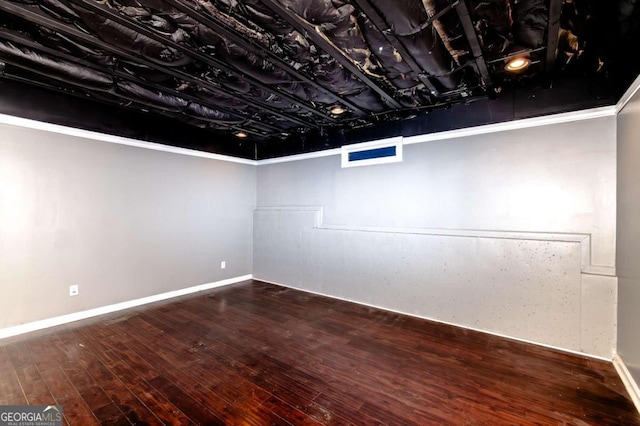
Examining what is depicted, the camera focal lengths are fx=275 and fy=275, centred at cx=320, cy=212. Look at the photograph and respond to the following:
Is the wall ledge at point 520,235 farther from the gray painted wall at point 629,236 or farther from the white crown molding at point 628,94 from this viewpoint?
the white crown molding at point 628,94

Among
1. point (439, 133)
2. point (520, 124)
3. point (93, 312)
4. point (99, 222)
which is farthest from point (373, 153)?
point (93, 312)

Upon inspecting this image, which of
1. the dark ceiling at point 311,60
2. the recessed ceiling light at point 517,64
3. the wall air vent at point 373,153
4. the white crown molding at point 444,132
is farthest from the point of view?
the wall air vent at point 373,153

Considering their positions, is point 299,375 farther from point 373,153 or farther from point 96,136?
point 96,136

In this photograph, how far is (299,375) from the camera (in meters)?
2.32

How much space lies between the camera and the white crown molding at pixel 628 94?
2127 mm

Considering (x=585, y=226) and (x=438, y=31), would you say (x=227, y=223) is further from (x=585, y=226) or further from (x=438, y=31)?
(x=585, y=226)

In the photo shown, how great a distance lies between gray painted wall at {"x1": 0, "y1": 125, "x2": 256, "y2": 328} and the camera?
9.96 ft

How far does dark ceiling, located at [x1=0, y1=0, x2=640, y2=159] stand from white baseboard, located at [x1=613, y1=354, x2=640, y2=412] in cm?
238

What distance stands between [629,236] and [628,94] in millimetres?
1186

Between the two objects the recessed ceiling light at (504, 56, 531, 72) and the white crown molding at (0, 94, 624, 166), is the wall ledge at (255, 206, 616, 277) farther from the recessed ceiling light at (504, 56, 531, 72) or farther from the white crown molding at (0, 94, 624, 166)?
the recessed ceiling light at (504, 56, 531, 72)

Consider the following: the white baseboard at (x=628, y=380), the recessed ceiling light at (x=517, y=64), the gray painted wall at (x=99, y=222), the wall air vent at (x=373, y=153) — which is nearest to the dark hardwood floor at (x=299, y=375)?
the white baseboard at (x=628, y=380)

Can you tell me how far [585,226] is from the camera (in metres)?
2.69

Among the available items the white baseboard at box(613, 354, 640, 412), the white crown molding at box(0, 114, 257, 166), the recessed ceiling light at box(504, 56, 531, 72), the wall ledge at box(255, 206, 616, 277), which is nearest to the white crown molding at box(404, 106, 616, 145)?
the recessed ceiling light at box(504, 56, 531, 72)

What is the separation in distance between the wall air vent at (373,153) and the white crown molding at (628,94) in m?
2.09
